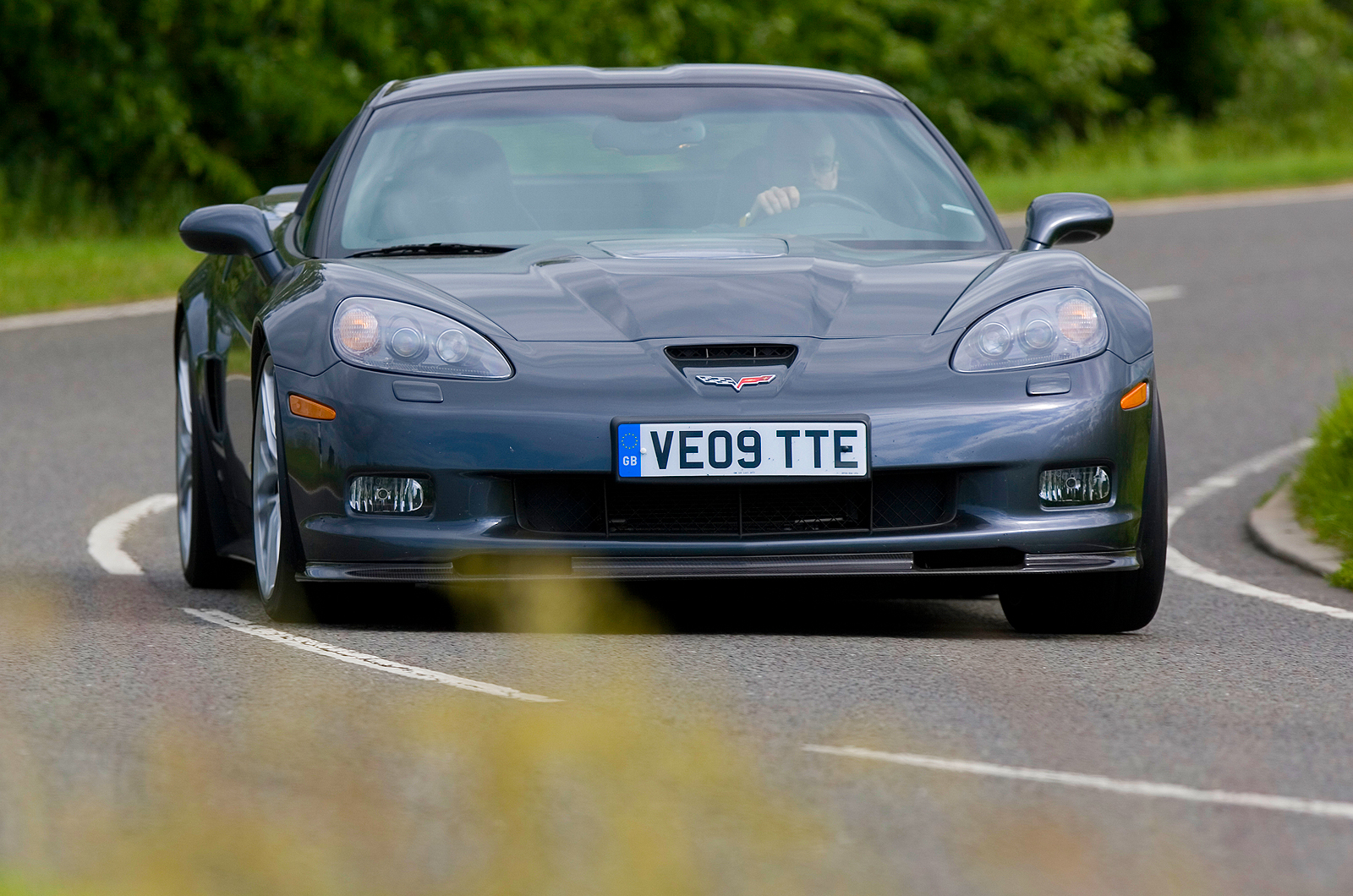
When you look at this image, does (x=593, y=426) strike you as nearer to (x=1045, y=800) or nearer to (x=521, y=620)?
(x=521, y=620)

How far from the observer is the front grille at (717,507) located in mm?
5277

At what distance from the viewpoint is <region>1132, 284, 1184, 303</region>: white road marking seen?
1541 cm

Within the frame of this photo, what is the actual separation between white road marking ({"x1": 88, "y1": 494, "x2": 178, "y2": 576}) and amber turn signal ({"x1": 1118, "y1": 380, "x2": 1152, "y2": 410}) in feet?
10.2

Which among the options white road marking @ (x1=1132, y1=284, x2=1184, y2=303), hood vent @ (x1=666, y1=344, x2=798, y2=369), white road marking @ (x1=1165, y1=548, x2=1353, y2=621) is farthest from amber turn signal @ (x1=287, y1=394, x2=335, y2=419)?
white road marking @ (x1=1132, y1=284, x2=1184, y2=303)

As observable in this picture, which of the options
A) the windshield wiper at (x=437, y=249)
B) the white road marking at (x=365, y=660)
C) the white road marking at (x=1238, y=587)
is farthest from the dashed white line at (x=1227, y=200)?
the white road marking at (x=365, y=660)

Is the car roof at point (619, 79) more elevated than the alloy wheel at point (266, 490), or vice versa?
the car roof at point (619, 79)

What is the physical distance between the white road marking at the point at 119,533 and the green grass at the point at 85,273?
19.9 feet

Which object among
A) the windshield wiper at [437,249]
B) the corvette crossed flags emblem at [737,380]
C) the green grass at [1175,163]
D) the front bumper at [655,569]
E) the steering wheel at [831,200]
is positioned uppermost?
the steering wheel at [831,200]

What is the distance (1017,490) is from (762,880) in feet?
7.25

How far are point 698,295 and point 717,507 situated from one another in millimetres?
503

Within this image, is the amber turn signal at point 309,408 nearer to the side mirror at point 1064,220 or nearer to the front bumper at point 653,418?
the front bumper at point 653,418

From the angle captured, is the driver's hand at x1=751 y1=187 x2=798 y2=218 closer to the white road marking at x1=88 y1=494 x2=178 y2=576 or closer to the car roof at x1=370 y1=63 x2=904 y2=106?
the car roof at x1=370 y1=63 x2=904 y2=106

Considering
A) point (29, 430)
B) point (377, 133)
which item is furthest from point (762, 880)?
point (29, 430)

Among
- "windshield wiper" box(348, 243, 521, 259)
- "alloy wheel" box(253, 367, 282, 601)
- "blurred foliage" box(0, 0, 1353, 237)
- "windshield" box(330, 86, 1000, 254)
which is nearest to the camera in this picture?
"alloy wheel" box(253, 367, 282, 601)
